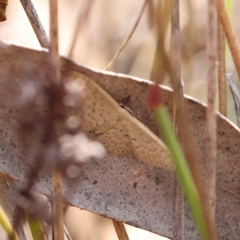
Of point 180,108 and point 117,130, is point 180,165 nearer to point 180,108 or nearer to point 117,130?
point 180,108

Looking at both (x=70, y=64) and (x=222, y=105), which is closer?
(x=70, y=64)

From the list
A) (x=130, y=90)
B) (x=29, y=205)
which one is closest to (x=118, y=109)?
(x=130, y=90)

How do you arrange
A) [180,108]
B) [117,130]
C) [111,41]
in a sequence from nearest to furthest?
[180,108], [117,130], [111,41]

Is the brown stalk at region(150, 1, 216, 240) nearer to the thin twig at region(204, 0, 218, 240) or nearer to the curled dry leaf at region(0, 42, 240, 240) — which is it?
the thin twig at region(204, 0, 218, 240)

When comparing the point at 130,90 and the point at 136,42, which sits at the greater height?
the point at 136,42

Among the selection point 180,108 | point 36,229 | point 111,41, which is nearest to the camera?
point 180,108

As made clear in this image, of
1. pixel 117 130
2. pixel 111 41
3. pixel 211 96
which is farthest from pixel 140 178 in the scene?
pixel 111 41

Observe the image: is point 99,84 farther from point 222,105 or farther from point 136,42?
point 136,42

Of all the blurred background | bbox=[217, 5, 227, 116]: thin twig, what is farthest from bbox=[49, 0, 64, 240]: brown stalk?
the blurred background
